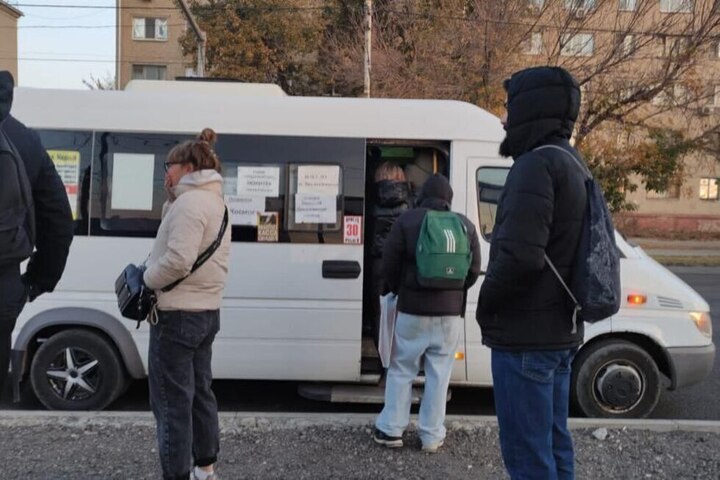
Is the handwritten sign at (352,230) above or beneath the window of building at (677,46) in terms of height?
beneath

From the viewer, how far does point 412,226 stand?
4324 mm

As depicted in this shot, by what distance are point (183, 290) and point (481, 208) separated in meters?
2.79

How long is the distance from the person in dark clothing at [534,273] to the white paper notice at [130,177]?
343 centimetres

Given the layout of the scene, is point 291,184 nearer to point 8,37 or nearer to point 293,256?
point 293,256

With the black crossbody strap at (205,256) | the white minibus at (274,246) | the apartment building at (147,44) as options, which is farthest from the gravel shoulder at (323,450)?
the apartment building at (147,44)

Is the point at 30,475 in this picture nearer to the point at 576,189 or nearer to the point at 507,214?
the point at 507,214

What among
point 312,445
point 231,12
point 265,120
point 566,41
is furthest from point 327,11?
point 312,445

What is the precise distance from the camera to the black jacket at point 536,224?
2.52 meters

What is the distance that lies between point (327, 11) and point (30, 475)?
23.7 metres

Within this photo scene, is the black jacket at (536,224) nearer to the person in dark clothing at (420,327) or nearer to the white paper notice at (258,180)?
the person in dark clothing at (420,327)

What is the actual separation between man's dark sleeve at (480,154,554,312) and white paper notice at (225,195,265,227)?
119 inches

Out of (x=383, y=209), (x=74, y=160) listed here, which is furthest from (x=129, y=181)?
(x=383, y=209)

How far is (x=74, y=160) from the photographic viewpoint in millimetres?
5293

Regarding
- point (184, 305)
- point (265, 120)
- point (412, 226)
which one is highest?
point (265, 120)
